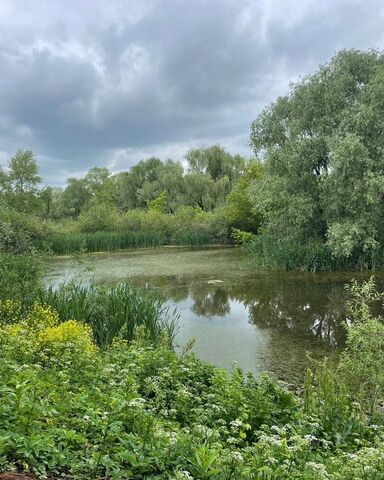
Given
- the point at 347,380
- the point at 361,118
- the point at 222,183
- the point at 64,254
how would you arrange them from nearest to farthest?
the point at 347,380 < the point at 361,118 < the point at 64,254 < the point at 222,183

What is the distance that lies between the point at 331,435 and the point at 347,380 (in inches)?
54.1

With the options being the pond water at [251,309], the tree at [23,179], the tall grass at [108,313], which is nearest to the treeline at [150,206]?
the tree at [23,179]

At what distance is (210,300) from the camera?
43.8ft

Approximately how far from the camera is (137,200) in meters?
49.0

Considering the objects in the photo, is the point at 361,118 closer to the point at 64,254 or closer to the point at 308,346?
the point at 308,346

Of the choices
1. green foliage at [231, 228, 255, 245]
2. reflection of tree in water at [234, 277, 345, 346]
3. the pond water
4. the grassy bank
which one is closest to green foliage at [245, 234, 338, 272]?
the pond water

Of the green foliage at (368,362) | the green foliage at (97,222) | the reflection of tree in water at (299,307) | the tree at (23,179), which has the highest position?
the tree at (23,179)

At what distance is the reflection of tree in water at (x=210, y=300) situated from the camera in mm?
11867

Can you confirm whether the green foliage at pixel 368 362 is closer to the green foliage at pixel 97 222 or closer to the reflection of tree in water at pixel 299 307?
the reflection of tree in water at pixel 299 307

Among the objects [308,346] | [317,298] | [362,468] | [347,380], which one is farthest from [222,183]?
[362,468]

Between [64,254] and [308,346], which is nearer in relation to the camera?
[308,346]

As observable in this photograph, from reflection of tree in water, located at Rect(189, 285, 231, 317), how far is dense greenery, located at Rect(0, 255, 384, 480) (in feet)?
17.9

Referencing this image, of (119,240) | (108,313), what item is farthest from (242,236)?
(108,313)

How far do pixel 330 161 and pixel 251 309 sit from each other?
9976 millimetres
